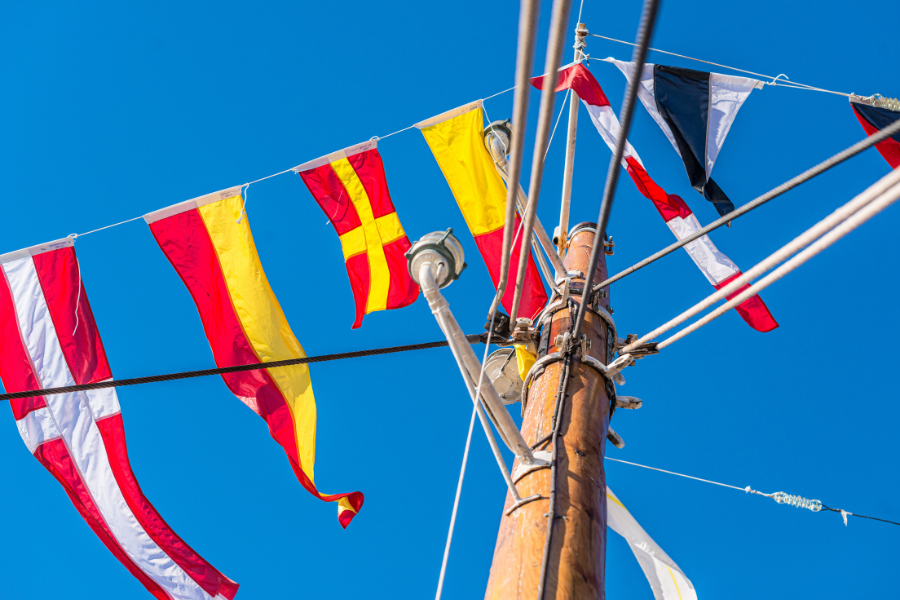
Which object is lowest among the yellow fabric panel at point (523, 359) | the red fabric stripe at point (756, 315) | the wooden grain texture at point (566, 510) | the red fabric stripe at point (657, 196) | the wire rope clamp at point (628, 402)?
the wooden grain texture at point (566, 510)

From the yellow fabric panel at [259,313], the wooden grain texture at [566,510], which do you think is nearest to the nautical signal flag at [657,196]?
the wooden grain texture at [566,510]

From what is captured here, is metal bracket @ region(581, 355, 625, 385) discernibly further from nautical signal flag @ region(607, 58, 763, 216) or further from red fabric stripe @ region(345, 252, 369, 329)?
red fabric stripe @ region(345, 252, 369, 329)

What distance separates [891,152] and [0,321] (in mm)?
9208

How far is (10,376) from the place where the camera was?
6.61m

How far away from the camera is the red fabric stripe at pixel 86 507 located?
6.46m

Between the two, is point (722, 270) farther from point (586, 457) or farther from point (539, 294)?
point (586, 457)

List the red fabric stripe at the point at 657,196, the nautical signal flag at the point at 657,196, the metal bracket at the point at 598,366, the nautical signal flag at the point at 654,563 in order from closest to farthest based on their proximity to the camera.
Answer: the metal bracket at the point at 598,366 → the nautical signal flag at the point at 654,563 → the nautical signal flag at the point at 657,196 → the red fabric stripe at the point at 657,196

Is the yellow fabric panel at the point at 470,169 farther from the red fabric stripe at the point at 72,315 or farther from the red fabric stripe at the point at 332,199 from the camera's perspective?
the red fabric stripe at the point at 72,315

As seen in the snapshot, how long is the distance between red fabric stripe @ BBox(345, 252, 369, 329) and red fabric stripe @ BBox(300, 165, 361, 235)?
46cm

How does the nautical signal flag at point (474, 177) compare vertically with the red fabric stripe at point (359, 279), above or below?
above

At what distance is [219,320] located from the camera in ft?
22.4

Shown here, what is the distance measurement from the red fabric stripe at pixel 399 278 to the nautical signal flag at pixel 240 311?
122 centimetres

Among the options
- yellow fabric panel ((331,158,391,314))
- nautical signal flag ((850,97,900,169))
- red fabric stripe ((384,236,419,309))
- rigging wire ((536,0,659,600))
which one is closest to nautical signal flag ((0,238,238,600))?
yellow fabric panel ((331,158,391,314))

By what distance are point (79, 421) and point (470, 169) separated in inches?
206
